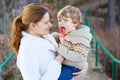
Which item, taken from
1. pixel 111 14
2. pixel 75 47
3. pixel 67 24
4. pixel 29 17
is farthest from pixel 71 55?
pixel 111 14

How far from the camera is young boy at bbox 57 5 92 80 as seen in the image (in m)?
2.16

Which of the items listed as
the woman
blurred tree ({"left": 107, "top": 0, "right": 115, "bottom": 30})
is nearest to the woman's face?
the woman

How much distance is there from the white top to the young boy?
66 millimetres

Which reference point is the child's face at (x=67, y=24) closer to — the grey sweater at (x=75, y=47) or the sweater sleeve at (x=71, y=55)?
the grey sweater at (x=75, y=47)

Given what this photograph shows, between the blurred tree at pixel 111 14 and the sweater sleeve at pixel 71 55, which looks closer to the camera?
the sweater sleeve at pixel 71 55

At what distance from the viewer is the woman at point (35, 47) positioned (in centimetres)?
206

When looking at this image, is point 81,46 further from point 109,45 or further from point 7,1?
point 109,45

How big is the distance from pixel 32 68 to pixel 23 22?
11.4 inches

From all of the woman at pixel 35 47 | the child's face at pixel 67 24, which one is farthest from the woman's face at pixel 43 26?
the child's face at pixel 67 24

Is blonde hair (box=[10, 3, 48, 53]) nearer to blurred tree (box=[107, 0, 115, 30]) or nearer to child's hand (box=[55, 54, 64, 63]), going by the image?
child's hand (box=[55, 54, 64, 63])

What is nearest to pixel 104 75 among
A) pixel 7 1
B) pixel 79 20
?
pixel 7 1

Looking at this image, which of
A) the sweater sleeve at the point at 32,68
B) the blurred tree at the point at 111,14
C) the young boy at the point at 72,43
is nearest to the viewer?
the sweater sleeve at the point at 32,68

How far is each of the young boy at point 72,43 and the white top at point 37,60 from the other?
66 millimetres

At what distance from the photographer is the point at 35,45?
2104 mm
